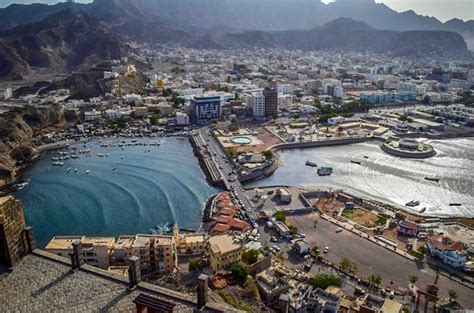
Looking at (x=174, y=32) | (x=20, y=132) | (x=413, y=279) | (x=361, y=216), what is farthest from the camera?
(x=174, y=32)

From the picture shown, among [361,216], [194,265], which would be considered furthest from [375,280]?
[194,265]

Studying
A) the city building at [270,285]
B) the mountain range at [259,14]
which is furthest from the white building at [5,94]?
the mountain range at [259,14]

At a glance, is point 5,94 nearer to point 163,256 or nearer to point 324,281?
point 163,256

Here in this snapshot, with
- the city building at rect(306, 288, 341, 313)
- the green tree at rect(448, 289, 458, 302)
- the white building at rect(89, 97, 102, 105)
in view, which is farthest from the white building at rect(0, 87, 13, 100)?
the green tree at rect(448, 289, 458, 302)

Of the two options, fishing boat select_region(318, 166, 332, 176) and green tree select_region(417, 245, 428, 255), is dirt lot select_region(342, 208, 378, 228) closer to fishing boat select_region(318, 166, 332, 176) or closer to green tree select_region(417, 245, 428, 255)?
green tree select_region(417, 245, 428, 255)

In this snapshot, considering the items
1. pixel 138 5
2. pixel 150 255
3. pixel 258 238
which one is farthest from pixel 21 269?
pixel 138 5

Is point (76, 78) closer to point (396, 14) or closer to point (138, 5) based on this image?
point (138, 5)
